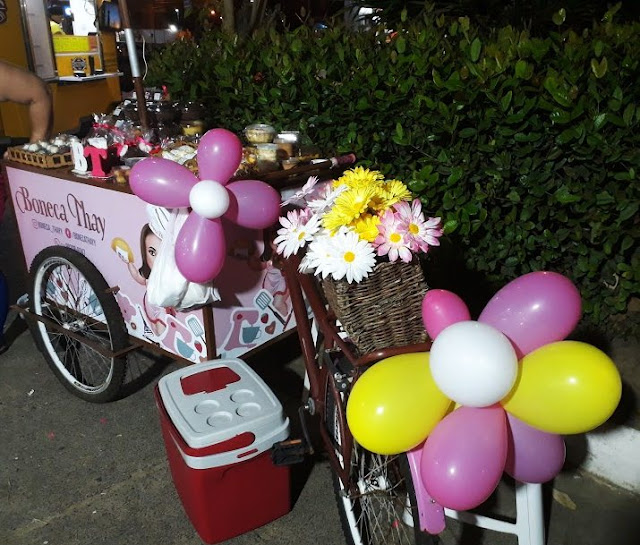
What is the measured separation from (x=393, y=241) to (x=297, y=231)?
1.13 feet

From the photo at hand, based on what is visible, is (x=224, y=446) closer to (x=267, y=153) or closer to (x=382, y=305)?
(x=382, y=305)

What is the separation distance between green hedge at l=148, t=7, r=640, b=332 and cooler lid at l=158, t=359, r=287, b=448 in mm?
1321

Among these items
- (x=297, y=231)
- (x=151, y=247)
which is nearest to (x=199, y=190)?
(x=297, y=231)

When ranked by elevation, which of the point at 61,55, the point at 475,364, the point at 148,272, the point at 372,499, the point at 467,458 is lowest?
the point at 372,499

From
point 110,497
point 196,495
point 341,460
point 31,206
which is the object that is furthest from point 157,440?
point 31,206

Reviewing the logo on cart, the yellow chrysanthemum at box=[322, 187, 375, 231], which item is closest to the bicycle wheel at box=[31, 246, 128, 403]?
the yellow chrysanthemum at box=[322, 187, 375, 231]

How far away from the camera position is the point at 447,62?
9.21 feet

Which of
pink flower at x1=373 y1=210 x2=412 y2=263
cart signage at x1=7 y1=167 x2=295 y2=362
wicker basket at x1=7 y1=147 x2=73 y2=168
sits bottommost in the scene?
cart signage at x1=7 y1=167 x2=295 y2=362

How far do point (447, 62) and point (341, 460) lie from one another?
195 cm

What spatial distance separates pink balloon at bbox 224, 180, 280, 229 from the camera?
2.14m

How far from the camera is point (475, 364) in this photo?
137 centimetres

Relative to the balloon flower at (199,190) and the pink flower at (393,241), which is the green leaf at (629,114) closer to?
the pink flower at (393,241)

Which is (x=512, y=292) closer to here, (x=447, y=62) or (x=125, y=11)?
(x=447, y=62)

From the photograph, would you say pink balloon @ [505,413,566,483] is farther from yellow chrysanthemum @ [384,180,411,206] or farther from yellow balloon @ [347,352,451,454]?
yellow chrysanthemum @ [384,180,411,206]
